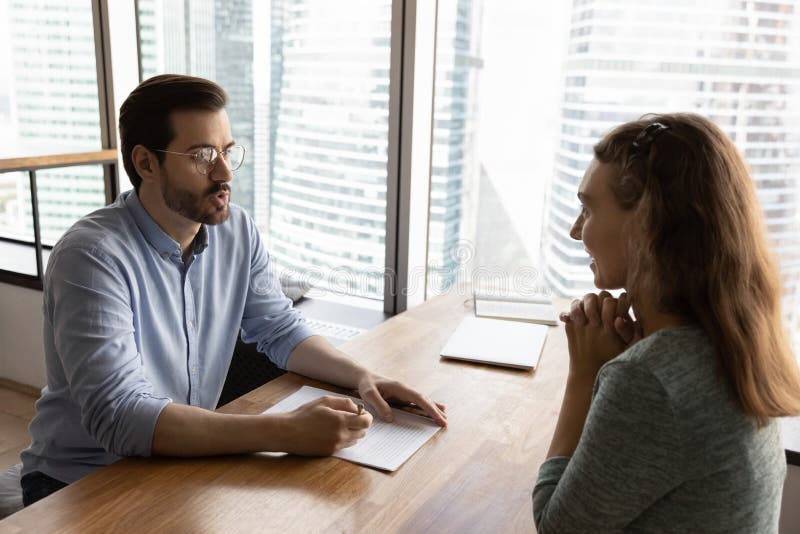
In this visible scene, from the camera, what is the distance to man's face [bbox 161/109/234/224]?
4.97 ft

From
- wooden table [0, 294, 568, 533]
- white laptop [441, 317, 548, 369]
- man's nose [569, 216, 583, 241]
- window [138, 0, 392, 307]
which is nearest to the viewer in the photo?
wooden table [0, 294, 568, 533]

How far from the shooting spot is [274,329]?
1.75 meters

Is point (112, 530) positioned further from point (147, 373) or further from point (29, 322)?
point (29, 322)

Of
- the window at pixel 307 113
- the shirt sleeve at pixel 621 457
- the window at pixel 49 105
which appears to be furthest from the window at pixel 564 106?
the window at pixel 49 105

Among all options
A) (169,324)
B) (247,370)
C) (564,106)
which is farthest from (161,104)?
(564,106)

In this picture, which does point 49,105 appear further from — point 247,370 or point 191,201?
point 191,201

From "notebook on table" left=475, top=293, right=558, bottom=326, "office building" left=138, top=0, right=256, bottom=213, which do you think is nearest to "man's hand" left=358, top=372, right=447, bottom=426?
"notebook on table" left=475, top=293, right=558, bottom=326

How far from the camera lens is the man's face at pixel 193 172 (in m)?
1.51

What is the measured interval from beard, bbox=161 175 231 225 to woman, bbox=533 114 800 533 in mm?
930

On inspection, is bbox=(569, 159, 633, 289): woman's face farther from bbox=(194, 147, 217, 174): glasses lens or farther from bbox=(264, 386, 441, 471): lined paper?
bbox=(194, 147, 217, 174): glasses lens

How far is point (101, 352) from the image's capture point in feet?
4.15

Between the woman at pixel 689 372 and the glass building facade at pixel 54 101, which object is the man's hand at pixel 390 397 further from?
the glass building facade at pixel 54 101

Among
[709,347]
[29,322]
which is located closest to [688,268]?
[709,347]

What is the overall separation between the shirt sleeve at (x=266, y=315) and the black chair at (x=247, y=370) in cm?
9
